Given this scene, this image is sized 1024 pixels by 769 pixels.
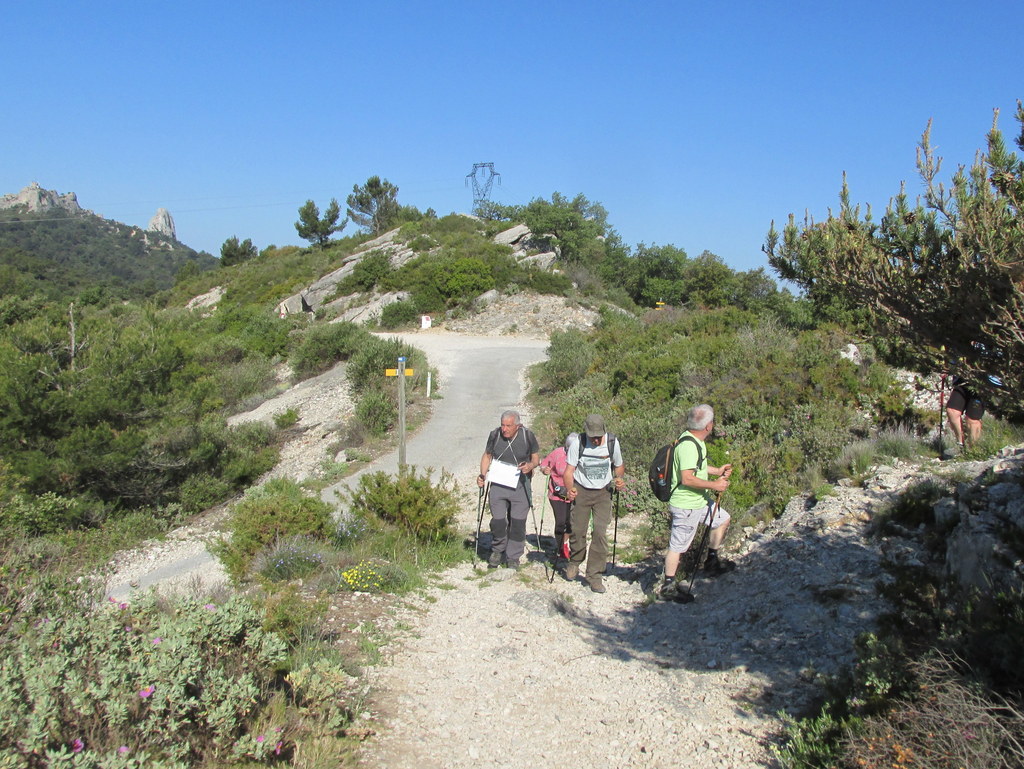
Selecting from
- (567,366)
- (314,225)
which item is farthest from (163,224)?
(567,366)

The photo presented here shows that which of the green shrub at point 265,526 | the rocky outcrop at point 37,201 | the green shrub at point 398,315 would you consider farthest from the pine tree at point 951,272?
the rocky outcrop at point 37,201

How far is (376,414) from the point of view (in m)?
16.1

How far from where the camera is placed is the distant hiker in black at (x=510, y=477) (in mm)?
6688

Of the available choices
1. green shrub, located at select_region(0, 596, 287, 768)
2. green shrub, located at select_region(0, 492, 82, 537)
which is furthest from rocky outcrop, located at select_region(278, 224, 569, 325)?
green shrub, located at select_region(0, 596, 287, 768)

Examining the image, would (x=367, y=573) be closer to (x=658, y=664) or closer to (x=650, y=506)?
(x=658, y=664)

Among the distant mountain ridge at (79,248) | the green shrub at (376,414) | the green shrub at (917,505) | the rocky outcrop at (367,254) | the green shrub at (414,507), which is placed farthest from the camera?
the distant mountain ridge at (79,248)

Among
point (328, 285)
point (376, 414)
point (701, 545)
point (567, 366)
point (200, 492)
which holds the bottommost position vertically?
point (200, 492)

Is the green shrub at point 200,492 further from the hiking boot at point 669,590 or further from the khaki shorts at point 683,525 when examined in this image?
the khaki shorts at point 683,525

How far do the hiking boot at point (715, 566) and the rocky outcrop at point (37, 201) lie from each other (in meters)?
180

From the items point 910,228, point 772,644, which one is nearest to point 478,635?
point 772,644

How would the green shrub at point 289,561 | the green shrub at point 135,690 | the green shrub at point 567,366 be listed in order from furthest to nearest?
1. the green shrub at point 567,366
2. the green shrub at point 289,561
3. the green shrub at point 135,690

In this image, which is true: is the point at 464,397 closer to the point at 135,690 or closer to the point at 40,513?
the point at 40,513

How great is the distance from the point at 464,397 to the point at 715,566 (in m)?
13.2

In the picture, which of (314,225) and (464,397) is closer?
(464,397)
